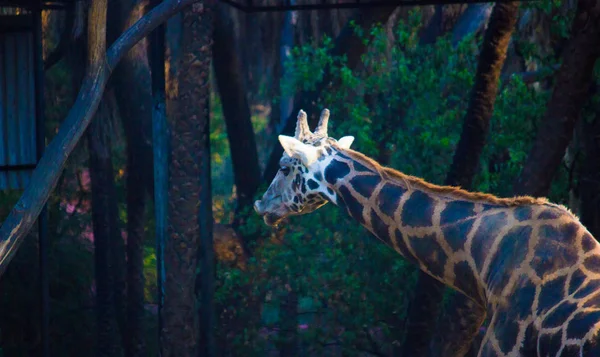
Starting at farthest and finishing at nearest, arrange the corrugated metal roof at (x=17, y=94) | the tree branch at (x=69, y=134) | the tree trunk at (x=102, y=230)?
the tree trunk at (x=102, y=230) < the corrugated metal roof at (x=17, y=94) < the tree branch at (x=69, y=134)

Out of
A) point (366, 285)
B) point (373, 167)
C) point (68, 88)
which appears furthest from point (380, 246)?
point (68, 88)

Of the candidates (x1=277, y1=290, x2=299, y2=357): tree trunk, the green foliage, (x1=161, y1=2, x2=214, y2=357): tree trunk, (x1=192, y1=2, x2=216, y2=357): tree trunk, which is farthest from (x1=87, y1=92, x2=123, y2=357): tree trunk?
(x1=161, y1=2, x2=214, y2=357): tree trunk

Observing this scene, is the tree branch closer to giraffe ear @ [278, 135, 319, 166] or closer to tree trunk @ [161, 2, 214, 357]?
tree trunk @ [161, 2, 214, 357]

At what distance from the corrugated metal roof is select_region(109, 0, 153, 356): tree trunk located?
3311 mm

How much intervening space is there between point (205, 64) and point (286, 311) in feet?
13.4

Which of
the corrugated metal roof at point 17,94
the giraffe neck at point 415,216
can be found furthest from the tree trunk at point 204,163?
the giraffe neck at point 415,216

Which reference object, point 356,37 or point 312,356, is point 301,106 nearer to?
point 356,37

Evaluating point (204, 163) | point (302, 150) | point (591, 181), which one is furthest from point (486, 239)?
point (204, 163)

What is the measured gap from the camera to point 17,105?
1186 centimetres

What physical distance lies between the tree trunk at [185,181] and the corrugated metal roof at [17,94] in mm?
1890

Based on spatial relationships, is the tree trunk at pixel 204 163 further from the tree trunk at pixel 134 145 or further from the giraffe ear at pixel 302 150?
the giraffe ear at pixel 302 150

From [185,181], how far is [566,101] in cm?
451

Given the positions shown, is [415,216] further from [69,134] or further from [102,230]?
[102,230]

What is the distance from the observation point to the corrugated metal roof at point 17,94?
11805 millimetres
